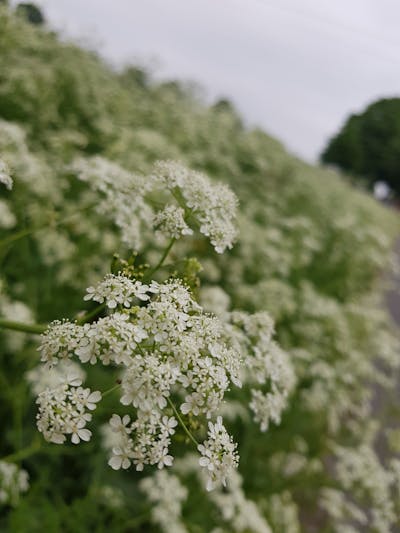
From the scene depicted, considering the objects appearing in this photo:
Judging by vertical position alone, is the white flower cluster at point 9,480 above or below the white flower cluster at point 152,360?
below

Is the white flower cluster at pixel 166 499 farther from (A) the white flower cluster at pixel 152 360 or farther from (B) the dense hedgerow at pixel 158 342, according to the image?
(A) the white flower cluster at pixel 152 360

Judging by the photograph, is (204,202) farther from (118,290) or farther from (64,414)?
(64,414)

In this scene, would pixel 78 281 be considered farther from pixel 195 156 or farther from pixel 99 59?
pixel 99 59

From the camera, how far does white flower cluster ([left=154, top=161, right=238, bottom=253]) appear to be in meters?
1.96

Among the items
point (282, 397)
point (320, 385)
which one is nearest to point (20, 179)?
point (282, 397)

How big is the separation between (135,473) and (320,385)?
1.89 meters

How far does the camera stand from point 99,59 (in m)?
10.1

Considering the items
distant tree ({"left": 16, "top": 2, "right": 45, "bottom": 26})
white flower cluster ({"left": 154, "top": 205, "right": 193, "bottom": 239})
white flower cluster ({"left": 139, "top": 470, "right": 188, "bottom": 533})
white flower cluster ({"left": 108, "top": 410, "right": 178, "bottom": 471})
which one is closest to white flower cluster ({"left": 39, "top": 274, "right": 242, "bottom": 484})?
white flower cluster ({"left": 108, "top": 410, "right": 178, "bottom": 471})

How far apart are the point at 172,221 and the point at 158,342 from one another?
0.59 metres

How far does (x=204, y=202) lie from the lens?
1.98 metres

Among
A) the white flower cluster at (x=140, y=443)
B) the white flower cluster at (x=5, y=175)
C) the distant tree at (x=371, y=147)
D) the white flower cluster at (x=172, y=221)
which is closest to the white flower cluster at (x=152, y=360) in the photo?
the white flower cluster at (x=140, y=443)

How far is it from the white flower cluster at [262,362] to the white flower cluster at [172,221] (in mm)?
445

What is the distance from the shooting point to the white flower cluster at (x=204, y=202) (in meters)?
1.96

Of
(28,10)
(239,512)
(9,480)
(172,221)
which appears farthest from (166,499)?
(28,10)
